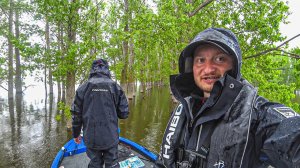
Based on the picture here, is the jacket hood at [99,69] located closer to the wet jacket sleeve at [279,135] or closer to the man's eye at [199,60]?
the man's eye at [199,60]

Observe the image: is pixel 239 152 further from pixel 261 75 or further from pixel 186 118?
pixel 261 75

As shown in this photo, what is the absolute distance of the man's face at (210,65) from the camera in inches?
→ 67.6

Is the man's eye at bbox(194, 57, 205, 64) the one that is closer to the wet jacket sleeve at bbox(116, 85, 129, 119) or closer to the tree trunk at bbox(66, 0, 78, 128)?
the wet jacket sleeve at bbox(116, 85, 129, 119)

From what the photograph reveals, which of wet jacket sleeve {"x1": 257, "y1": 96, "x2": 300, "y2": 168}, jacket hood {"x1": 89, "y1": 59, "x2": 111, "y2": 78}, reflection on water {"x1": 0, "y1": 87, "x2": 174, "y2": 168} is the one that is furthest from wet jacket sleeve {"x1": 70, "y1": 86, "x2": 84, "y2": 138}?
reflection on water {"x1": 0, "y1": 87, "x2": 174, "y2": 168}

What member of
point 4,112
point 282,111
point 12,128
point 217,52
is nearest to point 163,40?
point 217,52

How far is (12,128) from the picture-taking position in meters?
12.1

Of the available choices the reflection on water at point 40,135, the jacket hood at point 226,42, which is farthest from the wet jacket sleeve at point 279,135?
the reflection on water at point 40,135

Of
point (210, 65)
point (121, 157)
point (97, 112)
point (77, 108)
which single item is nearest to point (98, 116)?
point (97, 112)

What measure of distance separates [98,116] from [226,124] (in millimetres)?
3618

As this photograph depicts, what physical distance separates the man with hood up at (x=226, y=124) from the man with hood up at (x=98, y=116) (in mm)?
2858

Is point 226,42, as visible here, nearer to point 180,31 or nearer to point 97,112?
point 97,112

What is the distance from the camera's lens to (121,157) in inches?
247

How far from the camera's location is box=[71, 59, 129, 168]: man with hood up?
4.49 metres

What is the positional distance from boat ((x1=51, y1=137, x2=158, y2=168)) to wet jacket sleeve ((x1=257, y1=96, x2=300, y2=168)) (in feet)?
16.4
